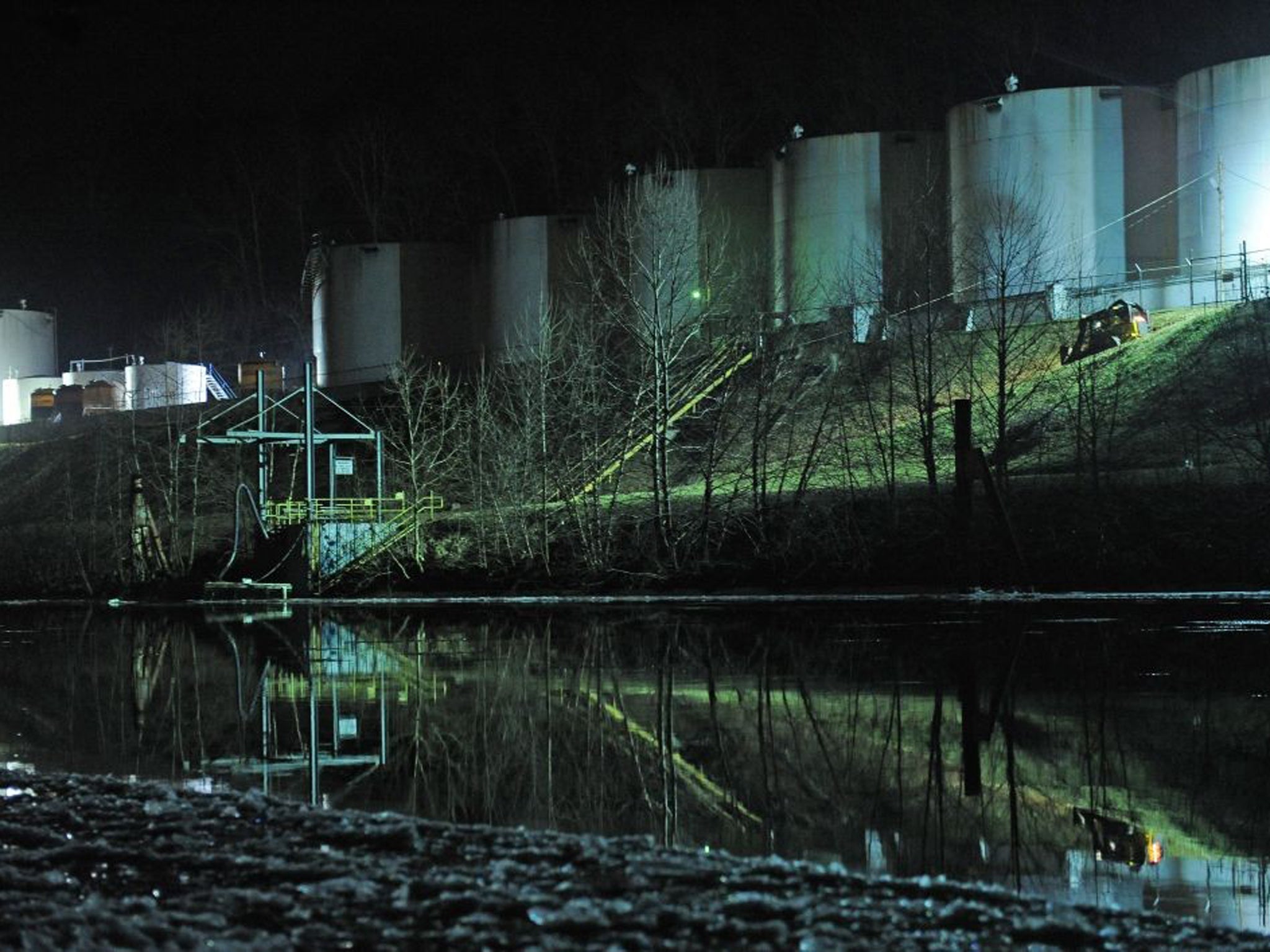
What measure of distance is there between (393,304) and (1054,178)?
99.3 feet

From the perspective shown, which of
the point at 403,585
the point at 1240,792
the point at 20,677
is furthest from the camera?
the point at 403,585

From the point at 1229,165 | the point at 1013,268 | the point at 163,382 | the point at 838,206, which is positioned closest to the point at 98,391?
the point at 163,382

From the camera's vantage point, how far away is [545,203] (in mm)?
80312

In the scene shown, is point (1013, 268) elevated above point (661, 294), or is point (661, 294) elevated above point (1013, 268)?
point (1013, 268)

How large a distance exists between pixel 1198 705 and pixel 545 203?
68.5 meters

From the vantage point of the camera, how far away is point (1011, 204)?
160 ft

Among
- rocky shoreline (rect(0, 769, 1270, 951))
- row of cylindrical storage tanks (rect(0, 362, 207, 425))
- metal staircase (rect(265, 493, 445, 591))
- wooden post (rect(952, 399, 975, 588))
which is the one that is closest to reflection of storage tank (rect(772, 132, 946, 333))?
metal staircase (rect(265, 493, 445, 591))

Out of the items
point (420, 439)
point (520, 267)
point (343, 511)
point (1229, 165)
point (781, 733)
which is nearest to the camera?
point (781, 733)

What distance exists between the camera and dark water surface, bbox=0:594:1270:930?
919cm

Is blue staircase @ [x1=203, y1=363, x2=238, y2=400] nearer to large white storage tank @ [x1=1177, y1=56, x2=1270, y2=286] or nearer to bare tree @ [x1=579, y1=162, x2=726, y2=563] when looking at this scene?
bare tree @ [x1=579, y1=162, x2=726, y2=563]

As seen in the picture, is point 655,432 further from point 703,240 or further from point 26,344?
point 26,344

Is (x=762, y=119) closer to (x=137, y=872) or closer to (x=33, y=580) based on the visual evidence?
(x=33, y=580)

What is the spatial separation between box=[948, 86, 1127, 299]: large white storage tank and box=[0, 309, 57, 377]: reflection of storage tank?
189 ft

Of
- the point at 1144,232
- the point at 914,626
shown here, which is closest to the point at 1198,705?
the point at 914,626
